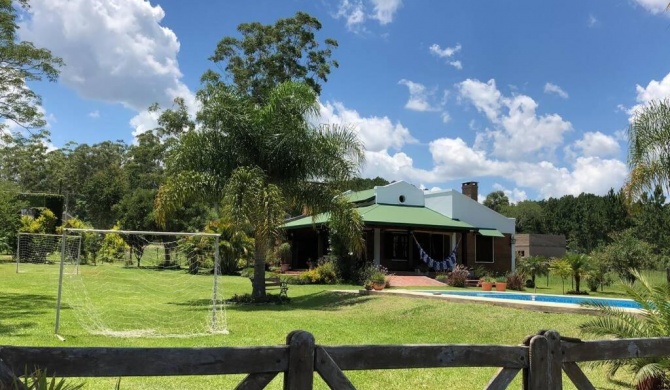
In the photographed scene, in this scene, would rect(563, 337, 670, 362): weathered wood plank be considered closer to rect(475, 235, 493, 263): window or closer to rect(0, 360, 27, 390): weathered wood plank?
rect(0, 360, 27, 390): weathered wood plank

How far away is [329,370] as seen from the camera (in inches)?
134

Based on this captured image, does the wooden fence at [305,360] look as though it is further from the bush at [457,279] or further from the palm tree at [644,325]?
the bush at [457,279]

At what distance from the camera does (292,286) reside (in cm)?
2416

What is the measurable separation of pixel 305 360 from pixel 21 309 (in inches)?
543

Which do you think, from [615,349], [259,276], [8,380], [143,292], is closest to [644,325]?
[615,349]

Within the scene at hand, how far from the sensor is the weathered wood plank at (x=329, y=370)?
3.39 metres

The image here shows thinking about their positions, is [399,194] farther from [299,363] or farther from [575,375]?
[299,363]

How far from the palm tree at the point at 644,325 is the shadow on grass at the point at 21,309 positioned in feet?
33.9

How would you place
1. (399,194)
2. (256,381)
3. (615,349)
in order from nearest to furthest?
1. (256,381)
2. (615,349)
3. (399,194)

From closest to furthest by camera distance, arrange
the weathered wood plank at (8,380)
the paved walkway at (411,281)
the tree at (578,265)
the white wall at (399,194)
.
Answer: the weathered wood plank at (8,380)
the tree at (578,265)
the paved walkway at (411,281)
the white wall at (399,194)

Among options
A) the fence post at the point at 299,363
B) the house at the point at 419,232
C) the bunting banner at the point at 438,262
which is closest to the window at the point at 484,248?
the house at the point at 419,232

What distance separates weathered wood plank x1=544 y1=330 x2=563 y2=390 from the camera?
402cm

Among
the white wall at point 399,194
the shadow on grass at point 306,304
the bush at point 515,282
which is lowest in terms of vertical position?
the shadow on grass at point 306,304

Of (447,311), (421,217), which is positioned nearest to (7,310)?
(447,311)
